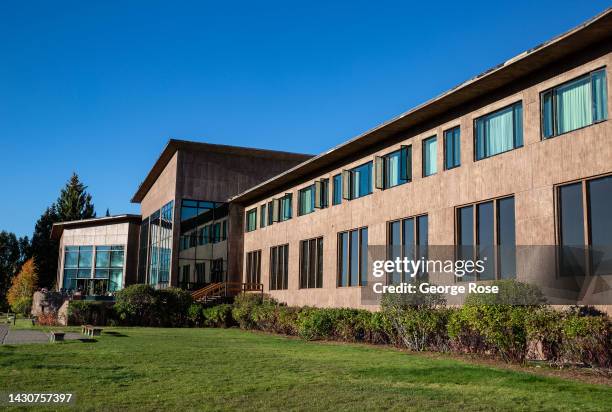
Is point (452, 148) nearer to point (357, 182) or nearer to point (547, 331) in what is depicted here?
point (357, 182)

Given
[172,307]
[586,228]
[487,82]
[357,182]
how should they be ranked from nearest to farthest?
1. [586,228]
2. [487,82]
3. [357,182]
4. [172,307]

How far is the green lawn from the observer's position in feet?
29.4

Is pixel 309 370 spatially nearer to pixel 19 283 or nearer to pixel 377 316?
pixel 377 316

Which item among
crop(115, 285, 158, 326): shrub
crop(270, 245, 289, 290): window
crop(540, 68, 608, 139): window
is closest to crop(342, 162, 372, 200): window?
crop(270, 245, 289, 290): window

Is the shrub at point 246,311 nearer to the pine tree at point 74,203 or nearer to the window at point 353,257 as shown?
the window at point 353,257

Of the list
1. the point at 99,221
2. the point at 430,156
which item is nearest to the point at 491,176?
the point at 430,156

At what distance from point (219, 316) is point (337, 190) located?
393 inches

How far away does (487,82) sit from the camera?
17875 mm

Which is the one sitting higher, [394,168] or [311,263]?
[394,168]

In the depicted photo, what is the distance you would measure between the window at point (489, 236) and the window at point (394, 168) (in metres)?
3.50

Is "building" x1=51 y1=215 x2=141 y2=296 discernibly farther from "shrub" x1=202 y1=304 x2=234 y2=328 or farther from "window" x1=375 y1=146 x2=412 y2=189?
"window" x1=375 y1=146 x2=412 y2=189

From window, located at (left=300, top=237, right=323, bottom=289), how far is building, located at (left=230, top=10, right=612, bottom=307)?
0.34 ft

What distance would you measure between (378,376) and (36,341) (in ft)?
40.9

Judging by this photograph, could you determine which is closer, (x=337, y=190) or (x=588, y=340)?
(x=588, y=340)
